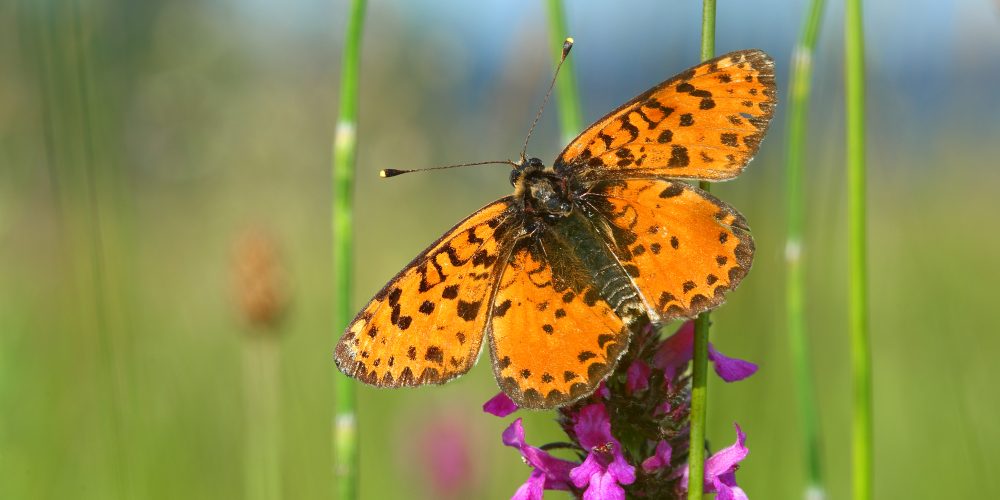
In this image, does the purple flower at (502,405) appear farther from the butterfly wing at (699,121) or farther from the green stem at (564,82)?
the green stem at (564,82)

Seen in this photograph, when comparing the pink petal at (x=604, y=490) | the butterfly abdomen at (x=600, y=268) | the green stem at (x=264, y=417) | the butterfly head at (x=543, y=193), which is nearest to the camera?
the pink petal at (x=604, y=490)

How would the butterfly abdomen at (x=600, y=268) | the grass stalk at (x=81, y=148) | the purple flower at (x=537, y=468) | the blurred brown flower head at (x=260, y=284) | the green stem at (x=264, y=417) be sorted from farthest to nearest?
the blurred brown flower head at (x=260, y=284) → the green stem at (x=264, y=417) → the grass stalk at (x=81, y=148) → the butterfly abdomen at (x=600, y=268) → the purple flower at (x=537, y=468)

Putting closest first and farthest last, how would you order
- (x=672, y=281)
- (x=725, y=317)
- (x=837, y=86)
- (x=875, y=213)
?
(x=672, y=281)
(x=837, y=86)
(x=725, y=317)
(x=875, y=213)

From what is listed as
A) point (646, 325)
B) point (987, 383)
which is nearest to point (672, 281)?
point (646, 325)

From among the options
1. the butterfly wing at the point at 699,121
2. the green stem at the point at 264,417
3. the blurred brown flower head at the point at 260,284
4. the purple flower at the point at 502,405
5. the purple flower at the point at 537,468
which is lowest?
the green stem at the point at 264,417

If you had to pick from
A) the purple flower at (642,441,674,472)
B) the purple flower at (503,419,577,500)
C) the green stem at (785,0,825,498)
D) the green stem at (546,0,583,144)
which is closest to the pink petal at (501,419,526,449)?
the purple flower at (503,419,577,500)

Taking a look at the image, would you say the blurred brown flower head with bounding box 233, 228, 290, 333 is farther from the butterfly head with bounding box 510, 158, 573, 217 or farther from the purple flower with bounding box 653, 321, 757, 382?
the purple flower with bounding box 653, 321, 757, 382

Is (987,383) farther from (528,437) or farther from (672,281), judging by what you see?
(672,281)

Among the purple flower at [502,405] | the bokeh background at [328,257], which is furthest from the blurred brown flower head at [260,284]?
the purple flower at [502,405]
